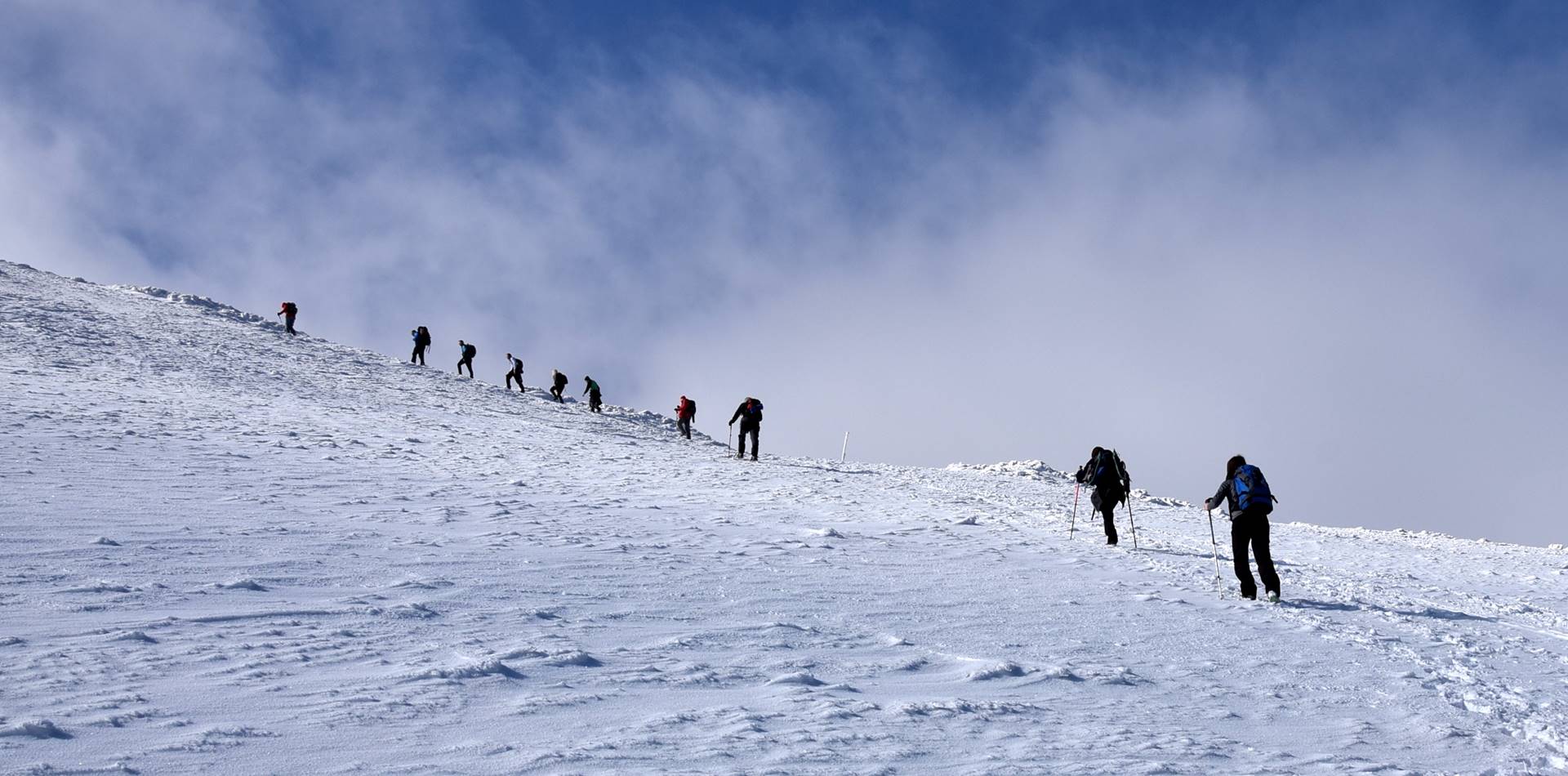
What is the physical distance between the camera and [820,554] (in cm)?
1178

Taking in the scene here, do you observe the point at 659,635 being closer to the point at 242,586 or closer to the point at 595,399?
the point at 242,586

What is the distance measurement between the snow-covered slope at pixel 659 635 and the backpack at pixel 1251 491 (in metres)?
1.12

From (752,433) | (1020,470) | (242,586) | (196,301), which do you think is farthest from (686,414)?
(196,301)

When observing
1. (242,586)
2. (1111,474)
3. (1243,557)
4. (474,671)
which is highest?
(1111,474)

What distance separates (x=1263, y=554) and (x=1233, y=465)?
3.66 ft

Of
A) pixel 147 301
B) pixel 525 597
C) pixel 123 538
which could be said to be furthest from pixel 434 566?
pixel 147 301

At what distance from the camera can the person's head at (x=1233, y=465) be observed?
1138cm

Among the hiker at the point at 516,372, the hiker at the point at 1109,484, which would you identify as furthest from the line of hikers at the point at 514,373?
the hiker at the point at 1109,484

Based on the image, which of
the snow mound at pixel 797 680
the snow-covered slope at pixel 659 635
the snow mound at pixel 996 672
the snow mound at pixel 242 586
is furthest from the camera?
the snow mound at pixel 242 586

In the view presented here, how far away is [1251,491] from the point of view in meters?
11.1

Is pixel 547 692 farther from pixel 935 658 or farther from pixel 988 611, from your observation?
pixel 988 611

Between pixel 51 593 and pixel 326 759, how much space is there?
12.9ft

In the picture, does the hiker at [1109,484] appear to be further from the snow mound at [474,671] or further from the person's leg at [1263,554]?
the snow mound at [474,671]

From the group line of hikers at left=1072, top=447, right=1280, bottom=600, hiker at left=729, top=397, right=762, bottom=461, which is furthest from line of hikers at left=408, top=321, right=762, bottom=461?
line of hikers at left=1072, top=447, right=1280, bottom=600
